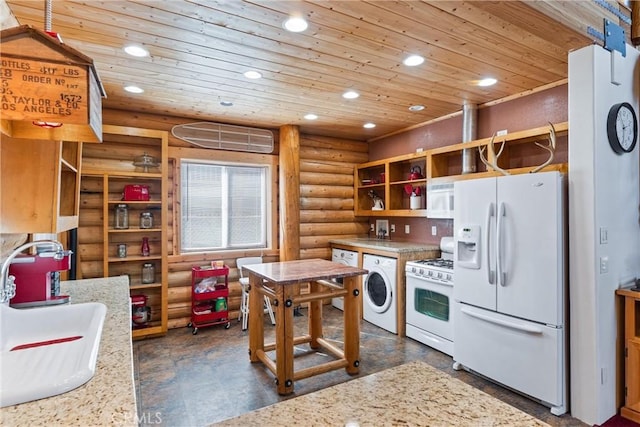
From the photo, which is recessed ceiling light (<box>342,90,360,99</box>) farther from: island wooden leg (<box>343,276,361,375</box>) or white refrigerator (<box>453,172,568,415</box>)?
island wooden leg (<box>343,276,361,375</box>)

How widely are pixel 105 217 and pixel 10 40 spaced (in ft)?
10.0

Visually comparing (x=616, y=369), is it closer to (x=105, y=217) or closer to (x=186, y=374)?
(x=186, y=374)

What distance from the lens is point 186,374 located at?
3.01 m

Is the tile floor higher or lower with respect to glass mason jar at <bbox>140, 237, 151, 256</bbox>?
lower

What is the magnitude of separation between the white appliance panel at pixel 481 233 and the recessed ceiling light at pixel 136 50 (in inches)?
108

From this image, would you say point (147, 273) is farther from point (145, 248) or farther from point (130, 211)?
point (130, 211)

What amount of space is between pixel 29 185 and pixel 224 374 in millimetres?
2210

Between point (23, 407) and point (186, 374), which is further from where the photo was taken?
point (186, 374)

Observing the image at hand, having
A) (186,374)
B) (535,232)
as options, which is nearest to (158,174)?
(186,374)

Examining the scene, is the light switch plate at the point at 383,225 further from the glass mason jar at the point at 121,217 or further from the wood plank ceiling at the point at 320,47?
the glass mason jar at the point at 121,217

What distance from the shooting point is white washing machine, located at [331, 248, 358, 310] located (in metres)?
4.61

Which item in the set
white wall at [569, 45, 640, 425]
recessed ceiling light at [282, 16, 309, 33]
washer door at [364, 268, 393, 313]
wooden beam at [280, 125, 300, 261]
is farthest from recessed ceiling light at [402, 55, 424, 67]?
washer door at [364, 268, 393, 313]

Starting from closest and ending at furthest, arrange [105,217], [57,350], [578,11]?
[57,350] → [578,11] → [105,217]

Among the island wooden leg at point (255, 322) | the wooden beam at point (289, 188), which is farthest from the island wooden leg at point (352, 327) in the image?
the wooden beam at point (289, 188)
